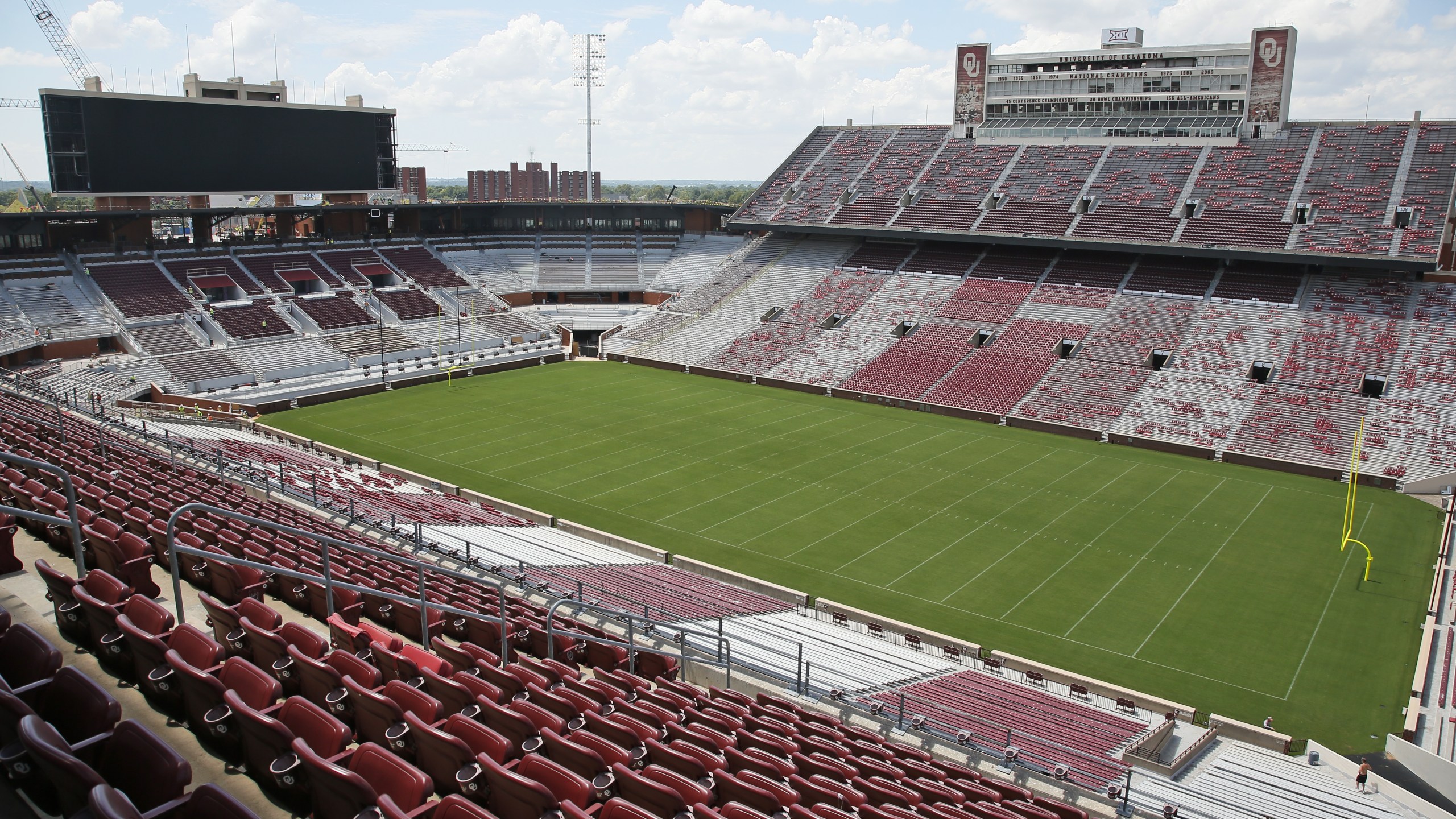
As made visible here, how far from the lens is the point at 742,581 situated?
2448 centimetres

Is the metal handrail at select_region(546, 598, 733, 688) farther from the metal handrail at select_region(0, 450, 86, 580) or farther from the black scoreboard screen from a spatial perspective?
the black scoreboard screen

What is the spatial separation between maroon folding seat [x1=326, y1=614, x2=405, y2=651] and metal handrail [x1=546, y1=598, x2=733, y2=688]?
1.98 m

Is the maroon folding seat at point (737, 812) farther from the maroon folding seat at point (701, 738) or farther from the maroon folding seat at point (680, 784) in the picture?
the maroon folding seat at point (701, 738)

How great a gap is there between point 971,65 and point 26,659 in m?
63.7

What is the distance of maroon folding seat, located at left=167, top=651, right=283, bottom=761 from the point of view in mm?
7539

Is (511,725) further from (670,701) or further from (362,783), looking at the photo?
(670,701)

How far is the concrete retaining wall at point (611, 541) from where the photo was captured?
2612cm

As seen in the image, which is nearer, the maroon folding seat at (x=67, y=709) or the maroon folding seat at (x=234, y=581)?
the maroon folding seat at (x=67, y=709)

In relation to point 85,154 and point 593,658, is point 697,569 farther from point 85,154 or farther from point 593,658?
point 85,154

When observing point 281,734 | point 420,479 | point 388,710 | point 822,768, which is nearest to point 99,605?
point 388,710

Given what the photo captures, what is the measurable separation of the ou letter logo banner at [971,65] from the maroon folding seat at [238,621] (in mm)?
60871

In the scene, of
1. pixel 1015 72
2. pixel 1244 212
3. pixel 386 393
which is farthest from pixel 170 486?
pixel 1015 72

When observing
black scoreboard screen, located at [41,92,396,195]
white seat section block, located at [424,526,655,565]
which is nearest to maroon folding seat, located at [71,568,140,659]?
white seat section block, located at [424,526,655,565]

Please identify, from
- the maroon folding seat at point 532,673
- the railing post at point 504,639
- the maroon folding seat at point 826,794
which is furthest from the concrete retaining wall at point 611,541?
the maroon folding seat at point 826,794
